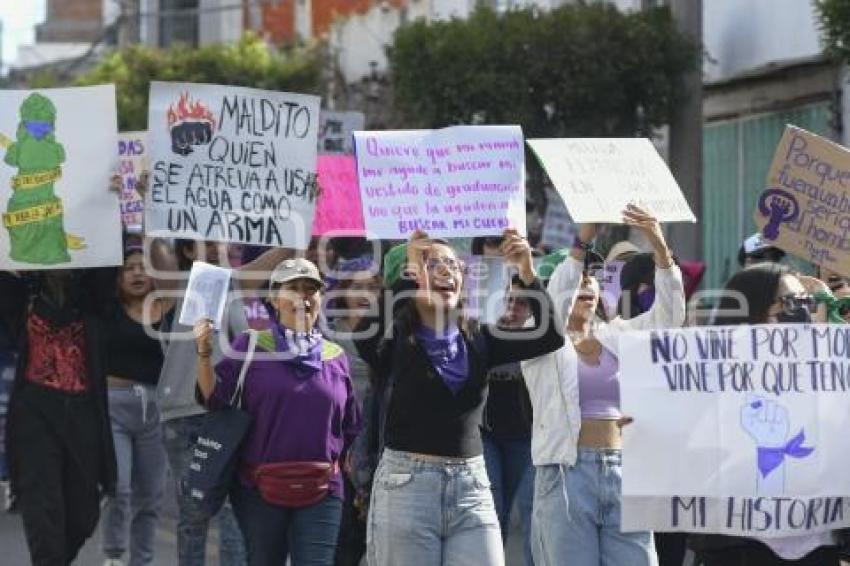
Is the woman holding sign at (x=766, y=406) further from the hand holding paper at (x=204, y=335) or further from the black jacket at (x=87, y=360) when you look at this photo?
the black jacket at (x=87, y=360)

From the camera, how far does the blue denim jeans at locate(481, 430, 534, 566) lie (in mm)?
9438

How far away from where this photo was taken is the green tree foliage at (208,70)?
3059 centimetres

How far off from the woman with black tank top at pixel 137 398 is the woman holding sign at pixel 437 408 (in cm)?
274

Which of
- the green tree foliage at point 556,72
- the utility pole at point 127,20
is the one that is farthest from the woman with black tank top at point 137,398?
the utility pole at point 127,20

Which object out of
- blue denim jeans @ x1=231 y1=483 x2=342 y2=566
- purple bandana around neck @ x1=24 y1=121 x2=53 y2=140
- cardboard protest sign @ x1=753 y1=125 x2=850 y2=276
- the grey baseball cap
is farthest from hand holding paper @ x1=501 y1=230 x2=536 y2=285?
purple bandana around neck @ x1=24 y1=121 x2=53 y2=140

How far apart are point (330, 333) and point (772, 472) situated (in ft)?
11.3

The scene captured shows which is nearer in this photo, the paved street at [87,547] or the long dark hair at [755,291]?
the long dark hair at [755,291]

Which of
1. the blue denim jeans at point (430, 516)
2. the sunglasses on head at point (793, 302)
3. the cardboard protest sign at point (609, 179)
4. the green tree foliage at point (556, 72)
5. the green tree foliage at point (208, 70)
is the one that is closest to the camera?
the sunglasses on head at point (793, 302)

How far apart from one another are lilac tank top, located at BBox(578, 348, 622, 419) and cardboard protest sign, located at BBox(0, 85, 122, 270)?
2.53 m

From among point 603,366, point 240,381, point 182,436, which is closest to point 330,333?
point 182,436

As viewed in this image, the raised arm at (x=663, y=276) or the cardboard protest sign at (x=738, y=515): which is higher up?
the raised arm at (x=663, y=276)

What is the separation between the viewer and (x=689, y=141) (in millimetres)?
16516

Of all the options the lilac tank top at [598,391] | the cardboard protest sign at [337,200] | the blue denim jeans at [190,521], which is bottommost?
the blue denim jeans at [190,521]

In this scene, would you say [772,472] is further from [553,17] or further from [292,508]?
[553,17]
